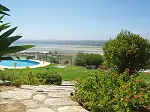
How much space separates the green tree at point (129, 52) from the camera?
7816 mm

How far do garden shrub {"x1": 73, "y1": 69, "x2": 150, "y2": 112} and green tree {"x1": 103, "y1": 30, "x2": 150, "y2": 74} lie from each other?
3.83 meters

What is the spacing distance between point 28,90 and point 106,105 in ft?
6.32

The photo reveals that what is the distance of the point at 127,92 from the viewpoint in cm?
335

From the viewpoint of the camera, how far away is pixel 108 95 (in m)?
3.33

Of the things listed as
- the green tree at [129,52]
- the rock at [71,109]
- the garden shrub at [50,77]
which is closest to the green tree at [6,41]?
the rock at [71,109]

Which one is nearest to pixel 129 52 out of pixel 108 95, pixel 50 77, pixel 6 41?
pixel 50 77

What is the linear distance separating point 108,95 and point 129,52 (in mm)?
4739

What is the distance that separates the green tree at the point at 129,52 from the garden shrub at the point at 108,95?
3828 mm

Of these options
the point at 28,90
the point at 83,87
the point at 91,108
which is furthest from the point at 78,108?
the point at 28,90

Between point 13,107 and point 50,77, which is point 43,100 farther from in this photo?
point 50,77

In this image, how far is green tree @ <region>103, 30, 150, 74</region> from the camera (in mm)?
7816

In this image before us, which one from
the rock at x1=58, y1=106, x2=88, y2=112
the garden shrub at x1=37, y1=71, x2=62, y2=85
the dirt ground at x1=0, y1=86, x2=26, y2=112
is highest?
the dirt ground at x1=0, y1=86, x2=26, y2=112

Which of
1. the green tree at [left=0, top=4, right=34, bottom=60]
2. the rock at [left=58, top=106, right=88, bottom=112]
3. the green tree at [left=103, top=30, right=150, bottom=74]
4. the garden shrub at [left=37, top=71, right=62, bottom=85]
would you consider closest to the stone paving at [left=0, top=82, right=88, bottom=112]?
the rock at [left=58, top=106, right=88, bottom=112]

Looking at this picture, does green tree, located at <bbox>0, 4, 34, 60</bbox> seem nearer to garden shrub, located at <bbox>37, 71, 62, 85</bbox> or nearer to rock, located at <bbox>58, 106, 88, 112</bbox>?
rock, located at <bbox>58, 106, 88, 112</bbox>
